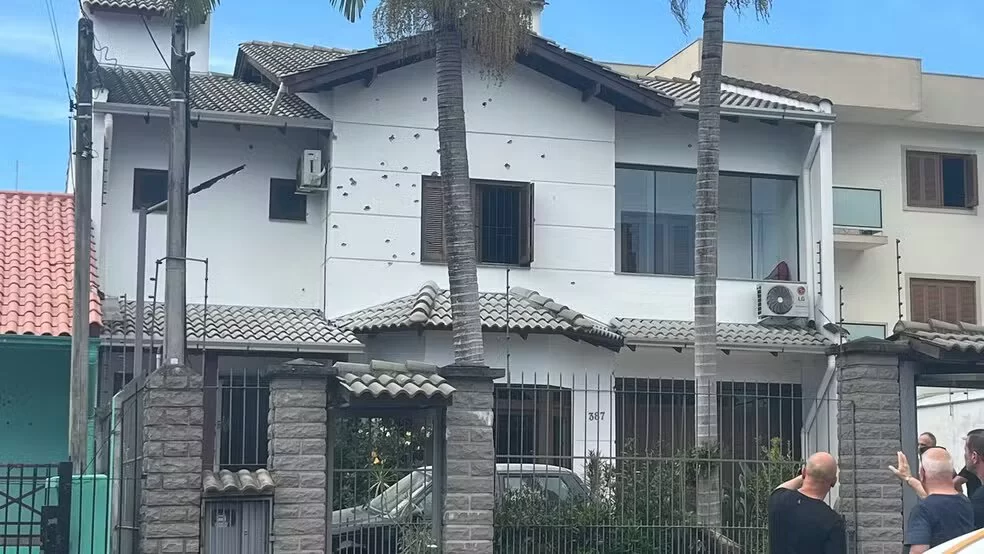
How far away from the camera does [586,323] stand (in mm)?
18656

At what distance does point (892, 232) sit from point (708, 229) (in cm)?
1178

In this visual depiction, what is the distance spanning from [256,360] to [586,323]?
15.9 ft

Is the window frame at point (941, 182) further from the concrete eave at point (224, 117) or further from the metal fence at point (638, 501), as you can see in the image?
the metal fence at point (638, 501)

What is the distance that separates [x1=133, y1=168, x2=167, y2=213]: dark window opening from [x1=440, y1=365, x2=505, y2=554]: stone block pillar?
30.4 feet

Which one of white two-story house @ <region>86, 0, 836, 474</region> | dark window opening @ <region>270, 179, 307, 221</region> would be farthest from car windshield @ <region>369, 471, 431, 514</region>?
dark window opening @ <region>270, 179, 307, 221</region>

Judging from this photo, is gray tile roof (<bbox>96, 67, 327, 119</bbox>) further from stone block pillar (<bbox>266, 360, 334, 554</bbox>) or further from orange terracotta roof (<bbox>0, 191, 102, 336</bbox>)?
stone block pillar (<bbox>266, 360, 334, 554</bbox>)

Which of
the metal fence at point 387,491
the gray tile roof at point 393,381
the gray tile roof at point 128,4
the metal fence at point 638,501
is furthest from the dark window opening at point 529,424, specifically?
the gray tile roof at point 128,4

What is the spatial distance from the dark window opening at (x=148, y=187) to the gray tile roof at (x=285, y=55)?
2.37 metres

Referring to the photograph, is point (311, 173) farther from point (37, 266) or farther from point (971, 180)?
point (971, 180)

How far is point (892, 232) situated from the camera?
2548 centimetres

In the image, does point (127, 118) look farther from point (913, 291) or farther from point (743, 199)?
point (913, 291)

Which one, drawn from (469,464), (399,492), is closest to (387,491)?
(399,492)

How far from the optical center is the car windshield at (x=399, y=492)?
11297 millimetres

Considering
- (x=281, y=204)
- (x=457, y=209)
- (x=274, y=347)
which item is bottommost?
(x=274, y=347)
